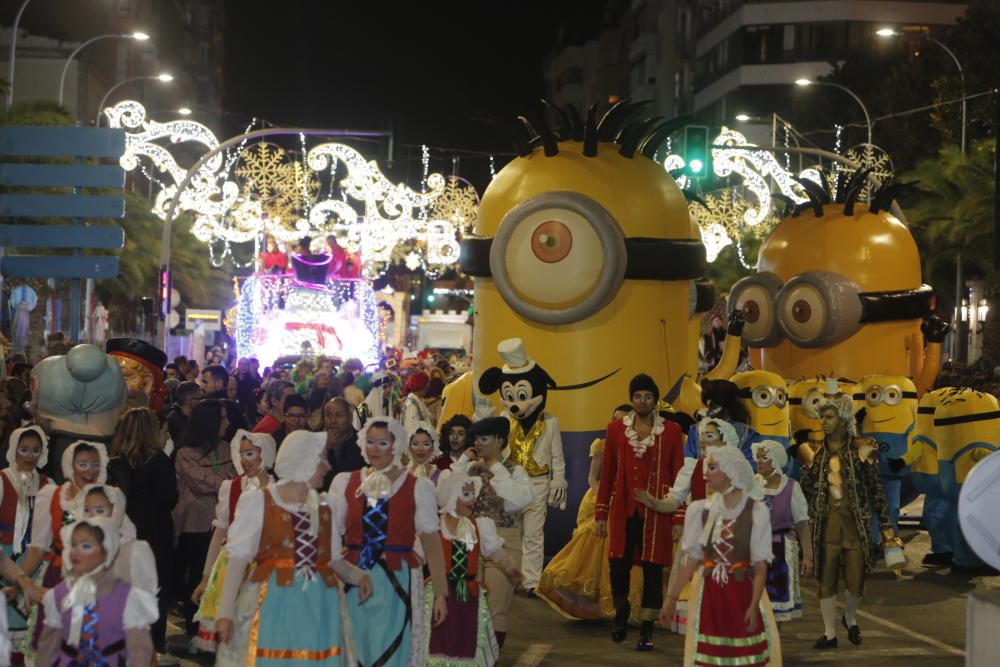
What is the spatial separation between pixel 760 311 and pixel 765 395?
5.07 meters

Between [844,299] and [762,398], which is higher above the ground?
[844,299]

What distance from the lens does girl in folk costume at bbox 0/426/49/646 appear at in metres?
9.10

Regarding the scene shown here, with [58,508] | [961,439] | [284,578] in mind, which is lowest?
[284,578]

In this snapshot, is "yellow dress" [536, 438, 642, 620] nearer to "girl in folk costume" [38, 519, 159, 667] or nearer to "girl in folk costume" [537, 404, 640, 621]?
"girl in folk costume" [537, 404, 640, 621]

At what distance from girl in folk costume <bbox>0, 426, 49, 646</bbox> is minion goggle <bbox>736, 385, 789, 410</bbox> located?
7.99m

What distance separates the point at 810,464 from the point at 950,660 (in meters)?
1.97

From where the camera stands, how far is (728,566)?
870 centimetres

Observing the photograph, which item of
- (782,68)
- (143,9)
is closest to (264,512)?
(782,68)

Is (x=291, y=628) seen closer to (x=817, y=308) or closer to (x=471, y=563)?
(x=471, y=563)

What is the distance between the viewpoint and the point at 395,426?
851 cm

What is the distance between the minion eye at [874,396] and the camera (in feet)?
55.7

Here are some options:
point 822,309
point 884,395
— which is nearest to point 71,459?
point 884,395

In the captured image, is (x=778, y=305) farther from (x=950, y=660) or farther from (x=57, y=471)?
(x=57, y=471)

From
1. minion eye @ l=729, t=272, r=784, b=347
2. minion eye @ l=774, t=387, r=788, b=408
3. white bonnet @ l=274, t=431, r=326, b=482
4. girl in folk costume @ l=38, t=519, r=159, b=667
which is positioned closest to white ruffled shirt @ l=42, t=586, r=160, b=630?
girl in folk costume @ l=38, t=519, r=159, b=667
